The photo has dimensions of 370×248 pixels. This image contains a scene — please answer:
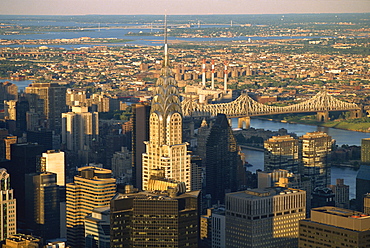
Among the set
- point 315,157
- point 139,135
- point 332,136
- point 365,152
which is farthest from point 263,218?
point 332,136

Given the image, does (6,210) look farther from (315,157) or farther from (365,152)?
(365,152)

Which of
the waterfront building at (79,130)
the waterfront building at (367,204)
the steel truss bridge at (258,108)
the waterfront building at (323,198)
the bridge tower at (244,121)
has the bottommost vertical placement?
the bridge tower at (244,121)

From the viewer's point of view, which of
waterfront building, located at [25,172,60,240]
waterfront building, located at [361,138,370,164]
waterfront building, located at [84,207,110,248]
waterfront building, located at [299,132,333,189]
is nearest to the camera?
waterfront building, located at [84,207,110,248]

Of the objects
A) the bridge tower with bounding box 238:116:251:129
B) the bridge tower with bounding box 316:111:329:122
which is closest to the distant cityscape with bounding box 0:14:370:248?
the bridge tower with bounding box 316:111:329:122

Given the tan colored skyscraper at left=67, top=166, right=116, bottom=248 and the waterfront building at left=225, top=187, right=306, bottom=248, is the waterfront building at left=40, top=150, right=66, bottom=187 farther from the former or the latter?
the waterfront building at left=225, top=187, right=306, bottom=248

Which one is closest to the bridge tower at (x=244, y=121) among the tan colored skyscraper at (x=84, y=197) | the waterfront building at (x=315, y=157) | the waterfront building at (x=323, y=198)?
the waterfront building at (x=315, y=157)

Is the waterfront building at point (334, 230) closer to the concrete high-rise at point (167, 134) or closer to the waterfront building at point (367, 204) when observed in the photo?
the concrete high-rise at point (167, 134)

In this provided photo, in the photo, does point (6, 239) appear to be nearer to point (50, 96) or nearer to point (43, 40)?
point (50, 96)
